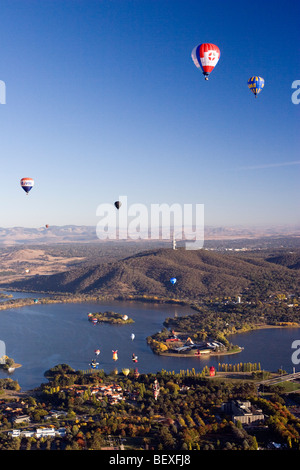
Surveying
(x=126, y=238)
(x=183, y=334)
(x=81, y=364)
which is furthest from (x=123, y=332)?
(x=126, y=238)

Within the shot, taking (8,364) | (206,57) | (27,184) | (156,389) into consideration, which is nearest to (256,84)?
(206,57)

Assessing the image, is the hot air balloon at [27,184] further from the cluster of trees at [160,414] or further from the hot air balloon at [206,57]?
the hot air balloon at [206,57]

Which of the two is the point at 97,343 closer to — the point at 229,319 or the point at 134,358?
the point at 134,358

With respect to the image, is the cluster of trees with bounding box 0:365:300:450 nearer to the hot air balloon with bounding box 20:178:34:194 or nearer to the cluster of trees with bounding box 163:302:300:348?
the cluster of trees with bounding box 163:302:300:348

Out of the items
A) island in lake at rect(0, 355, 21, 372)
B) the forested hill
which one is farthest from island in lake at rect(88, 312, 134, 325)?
the forested hill

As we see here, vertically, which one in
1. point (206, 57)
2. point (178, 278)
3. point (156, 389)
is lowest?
point (156, 389)
